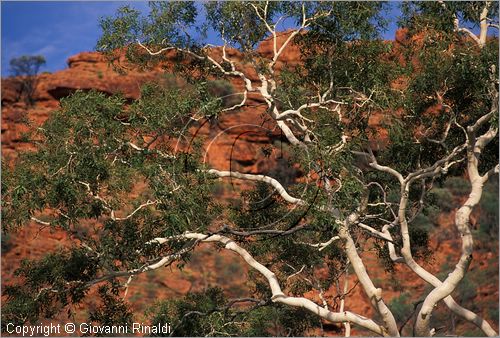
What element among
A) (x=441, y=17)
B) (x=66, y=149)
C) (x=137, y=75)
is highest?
(x=137, y=75)

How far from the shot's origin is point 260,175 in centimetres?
962

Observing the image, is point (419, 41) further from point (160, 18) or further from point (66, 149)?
point (66, 149)

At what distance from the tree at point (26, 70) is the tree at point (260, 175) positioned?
2425 centimetres

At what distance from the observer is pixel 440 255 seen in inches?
1033

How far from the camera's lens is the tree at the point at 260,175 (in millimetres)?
8406

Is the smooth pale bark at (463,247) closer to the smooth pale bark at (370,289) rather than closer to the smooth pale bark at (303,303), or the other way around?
the smooth pale bark at (370,289)

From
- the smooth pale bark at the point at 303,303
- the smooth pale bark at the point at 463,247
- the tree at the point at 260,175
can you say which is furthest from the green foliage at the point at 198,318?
the smooth pale bark at the point at 463,247

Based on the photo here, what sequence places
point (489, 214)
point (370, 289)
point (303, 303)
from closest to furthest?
point (303, 303)
point (370, 289)
point (489, 214)

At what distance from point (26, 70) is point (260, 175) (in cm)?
2907

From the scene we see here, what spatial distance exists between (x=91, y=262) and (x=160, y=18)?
357 centimetres

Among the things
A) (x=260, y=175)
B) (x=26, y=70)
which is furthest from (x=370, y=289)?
(x=26, y=70)

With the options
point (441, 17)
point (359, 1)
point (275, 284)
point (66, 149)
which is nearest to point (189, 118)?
point (66, 149)

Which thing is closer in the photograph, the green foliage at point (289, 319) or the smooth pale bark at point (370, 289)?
the smooth pale bark at point (370, 289)

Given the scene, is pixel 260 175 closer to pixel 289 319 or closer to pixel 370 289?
pixel 370 289
